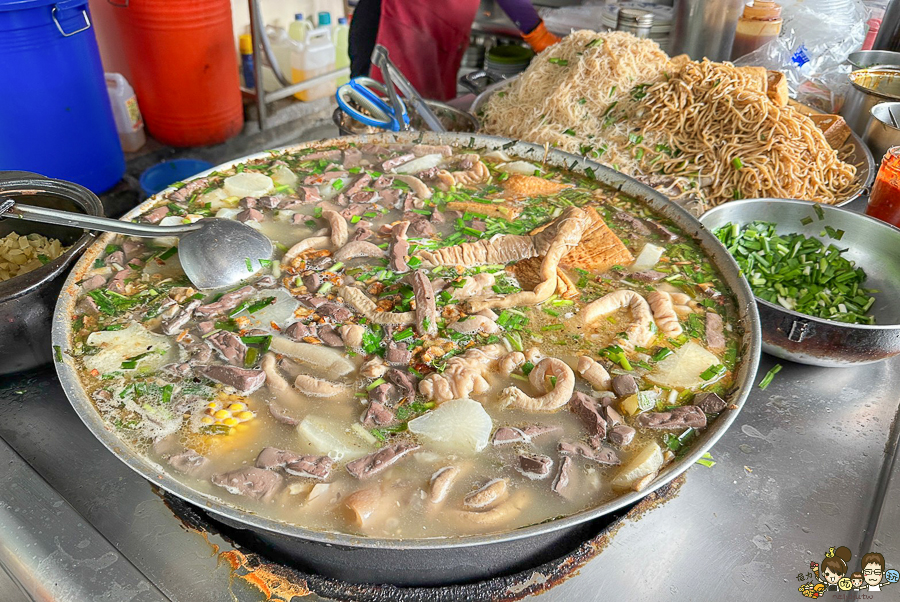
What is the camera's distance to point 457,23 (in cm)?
506

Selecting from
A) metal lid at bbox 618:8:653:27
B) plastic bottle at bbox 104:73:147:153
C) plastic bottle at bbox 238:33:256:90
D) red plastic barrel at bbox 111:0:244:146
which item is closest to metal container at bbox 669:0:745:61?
metal lid at bbox 618:8:653:27

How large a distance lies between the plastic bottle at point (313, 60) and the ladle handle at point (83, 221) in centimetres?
538

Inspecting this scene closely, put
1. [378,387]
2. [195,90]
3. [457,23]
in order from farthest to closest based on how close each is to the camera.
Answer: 1. [195,90]
2. [457,23]
3. [378,387]

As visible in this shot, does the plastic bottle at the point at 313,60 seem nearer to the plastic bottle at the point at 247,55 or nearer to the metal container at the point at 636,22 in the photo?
the plastic bottle at the point at 247,55

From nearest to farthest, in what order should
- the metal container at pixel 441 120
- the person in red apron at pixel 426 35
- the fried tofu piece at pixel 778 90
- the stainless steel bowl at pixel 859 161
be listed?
1. the stainless steel bowl at pixel 859 161
2. the fried tofu piece at pixel 778 90
3. the metal container at pixel 441 120
4. the person in red apron at pixel 426 35

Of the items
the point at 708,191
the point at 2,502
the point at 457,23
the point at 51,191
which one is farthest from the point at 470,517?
the point at 457,23

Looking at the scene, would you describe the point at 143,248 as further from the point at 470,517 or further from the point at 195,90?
the point at 195,90

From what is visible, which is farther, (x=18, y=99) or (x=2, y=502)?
(x=18, y=99)

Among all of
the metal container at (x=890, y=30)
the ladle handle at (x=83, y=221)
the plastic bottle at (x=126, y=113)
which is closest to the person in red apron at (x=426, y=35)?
the plastic bottle at (x=126, y=113)

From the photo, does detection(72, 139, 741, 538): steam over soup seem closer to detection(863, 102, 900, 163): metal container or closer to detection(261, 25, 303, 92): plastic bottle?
detection(863, 102, 900, 163): metal container

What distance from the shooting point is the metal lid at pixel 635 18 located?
421cm

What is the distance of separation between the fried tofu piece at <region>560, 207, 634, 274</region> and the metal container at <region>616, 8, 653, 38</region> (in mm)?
2587

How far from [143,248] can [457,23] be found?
150 inches

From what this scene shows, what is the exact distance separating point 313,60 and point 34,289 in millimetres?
5784
